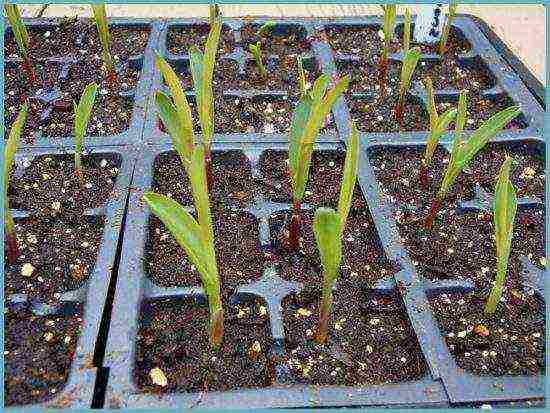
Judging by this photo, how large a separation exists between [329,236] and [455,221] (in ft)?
1.22

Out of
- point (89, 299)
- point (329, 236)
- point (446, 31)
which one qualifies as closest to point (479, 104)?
point (446, 31)

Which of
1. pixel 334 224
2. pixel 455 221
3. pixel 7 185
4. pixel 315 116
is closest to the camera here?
pixel 334 224

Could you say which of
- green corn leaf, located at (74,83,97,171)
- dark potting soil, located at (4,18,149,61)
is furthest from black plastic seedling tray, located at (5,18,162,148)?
green corn leaf, located at (74,83,97,171)

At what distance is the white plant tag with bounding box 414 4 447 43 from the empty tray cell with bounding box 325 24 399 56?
2.0 inches

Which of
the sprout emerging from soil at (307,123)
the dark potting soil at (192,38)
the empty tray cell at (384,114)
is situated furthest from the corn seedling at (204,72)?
the dark potting soil at (192,38)

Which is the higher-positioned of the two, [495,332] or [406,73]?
[406,73]

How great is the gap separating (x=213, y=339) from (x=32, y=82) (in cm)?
67

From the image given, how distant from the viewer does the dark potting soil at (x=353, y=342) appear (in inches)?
29.2

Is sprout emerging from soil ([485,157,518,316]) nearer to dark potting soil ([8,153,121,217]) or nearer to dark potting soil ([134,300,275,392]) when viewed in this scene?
dark potting soil ([134,300,275,392])

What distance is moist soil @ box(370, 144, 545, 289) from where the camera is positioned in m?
0.88

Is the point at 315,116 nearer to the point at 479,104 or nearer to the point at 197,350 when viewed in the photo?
the point at 197,350

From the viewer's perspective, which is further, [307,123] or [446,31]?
[446,31]

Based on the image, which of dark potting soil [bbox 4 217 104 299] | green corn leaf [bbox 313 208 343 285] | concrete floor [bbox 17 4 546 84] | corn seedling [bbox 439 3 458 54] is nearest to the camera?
green corn leaf [bbox 313 208 343 285]

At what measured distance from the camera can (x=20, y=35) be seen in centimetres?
113
